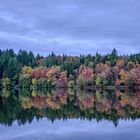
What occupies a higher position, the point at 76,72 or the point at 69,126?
the point at 76,72

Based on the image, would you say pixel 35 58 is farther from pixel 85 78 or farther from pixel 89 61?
pixel 85 78

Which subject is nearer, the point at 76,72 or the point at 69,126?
the point at 69,126

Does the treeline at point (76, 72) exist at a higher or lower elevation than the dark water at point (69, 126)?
higher

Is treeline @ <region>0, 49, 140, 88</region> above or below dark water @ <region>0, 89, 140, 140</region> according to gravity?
above

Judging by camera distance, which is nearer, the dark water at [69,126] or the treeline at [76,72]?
the dark water at [69,126]

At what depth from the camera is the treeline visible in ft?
375

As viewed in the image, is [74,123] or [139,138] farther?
[74,123]

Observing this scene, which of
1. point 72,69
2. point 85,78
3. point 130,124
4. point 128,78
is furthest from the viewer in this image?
point 72,69

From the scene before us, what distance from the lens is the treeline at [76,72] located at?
375 feet

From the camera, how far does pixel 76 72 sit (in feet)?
419

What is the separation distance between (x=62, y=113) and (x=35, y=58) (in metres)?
105

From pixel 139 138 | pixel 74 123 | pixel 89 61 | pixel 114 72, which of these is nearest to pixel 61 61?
pixel 89 61

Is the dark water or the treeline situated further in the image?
the treeline

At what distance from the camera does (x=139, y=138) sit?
27219 mm
